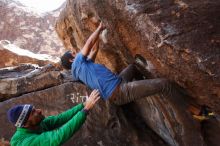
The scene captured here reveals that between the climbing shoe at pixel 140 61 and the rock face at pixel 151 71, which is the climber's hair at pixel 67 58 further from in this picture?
the climbing shoe at pixel 140 61

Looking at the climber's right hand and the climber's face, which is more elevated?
the climber's face

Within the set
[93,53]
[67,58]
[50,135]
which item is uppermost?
[67,58]

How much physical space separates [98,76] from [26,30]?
29.3 meters

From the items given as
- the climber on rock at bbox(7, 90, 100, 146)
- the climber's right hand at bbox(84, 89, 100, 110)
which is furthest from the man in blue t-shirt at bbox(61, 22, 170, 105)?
the climber on rock at bbox(7, 90, 100, 146)

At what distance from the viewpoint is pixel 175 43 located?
15.4 ft

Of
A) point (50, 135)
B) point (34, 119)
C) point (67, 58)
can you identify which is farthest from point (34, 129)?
point (67, 58)

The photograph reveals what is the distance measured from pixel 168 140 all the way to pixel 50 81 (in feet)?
9.74

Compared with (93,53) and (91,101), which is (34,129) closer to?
(91,101)

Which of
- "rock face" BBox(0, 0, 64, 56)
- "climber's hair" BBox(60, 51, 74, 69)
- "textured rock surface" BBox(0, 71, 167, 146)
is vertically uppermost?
"rock face" BBox(0, 0, 64, 56)

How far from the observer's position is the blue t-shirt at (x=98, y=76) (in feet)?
17.2

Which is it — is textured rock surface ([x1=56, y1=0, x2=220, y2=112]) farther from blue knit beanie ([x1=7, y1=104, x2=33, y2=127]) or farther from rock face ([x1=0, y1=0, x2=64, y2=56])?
rock face ([x1=0, y1=0, x2=64, y2=56])

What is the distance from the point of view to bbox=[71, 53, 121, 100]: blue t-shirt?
526cm

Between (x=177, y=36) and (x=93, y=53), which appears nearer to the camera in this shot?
(x=177, y=36)

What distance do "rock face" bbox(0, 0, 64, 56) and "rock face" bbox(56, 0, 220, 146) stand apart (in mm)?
26837
